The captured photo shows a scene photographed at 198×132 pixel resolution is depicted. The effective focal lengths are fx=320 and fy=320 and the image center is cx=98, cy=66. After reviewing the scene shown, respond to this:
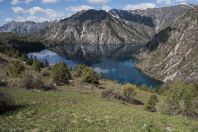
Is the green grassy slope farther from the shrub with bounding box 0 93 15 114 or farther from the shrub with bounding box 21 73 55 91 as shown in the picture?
the shrub with bounding box 21 73 55 91

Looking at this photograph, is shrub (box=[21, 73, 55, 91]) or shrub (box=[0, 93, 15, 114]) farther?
shrub (box=[21, 73, 55, 91])

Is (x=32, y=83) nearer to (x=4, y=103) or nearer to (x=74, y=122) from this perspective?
(x=4, y=103)

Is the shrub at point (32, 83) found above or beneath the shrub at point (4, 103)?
beneath

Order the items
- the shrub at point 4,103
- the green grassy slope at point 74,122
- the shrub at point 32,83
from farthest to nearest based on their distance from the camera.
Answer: the shrub at point 32,83
the shrub at point 4,103
the green grassy slope at point 74,122

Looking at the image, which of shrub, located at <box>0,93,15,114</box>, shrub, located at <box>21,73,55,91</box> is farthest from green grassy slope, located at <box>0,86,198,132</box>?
shrub, located at <box>21,73,55,91</box>

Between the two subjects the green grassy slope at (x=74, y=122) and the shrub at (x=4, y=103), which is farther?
the shrub at (x=4, y=103)

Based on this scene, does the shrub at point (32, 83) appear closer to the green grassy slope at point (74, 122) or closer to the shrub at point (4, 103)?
the green grassy slope at point (74, 122)

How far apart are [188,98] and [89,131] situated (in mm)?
39506

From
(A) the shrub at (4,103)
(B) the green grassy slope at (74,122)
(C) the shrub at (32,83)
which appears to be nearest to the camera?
(B) the green grassy slope at (74,122)

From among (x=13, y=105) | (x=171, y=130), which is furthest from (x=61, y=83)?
(x=171, y=130)

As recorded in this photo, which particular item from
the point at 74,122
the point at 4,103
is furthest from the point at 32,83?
the point at 74,122

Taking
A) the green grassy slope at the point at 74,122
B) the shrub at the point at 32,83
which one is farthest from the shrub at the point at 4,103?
the shrub at the point at 32,83

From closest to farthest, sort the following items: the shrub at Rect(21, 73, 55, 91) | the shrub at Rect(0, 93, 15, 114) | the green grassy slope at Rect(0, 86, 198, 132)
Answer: the green grassy slope at Rect(0, 86, 198, 132) → the shrub at Rect(0, 93, 15, 114) → the shrub at Rect(21, 73, 55, 91)

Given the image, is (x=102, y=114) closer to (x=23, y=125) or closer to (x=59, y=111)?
(x=59, y=111)
